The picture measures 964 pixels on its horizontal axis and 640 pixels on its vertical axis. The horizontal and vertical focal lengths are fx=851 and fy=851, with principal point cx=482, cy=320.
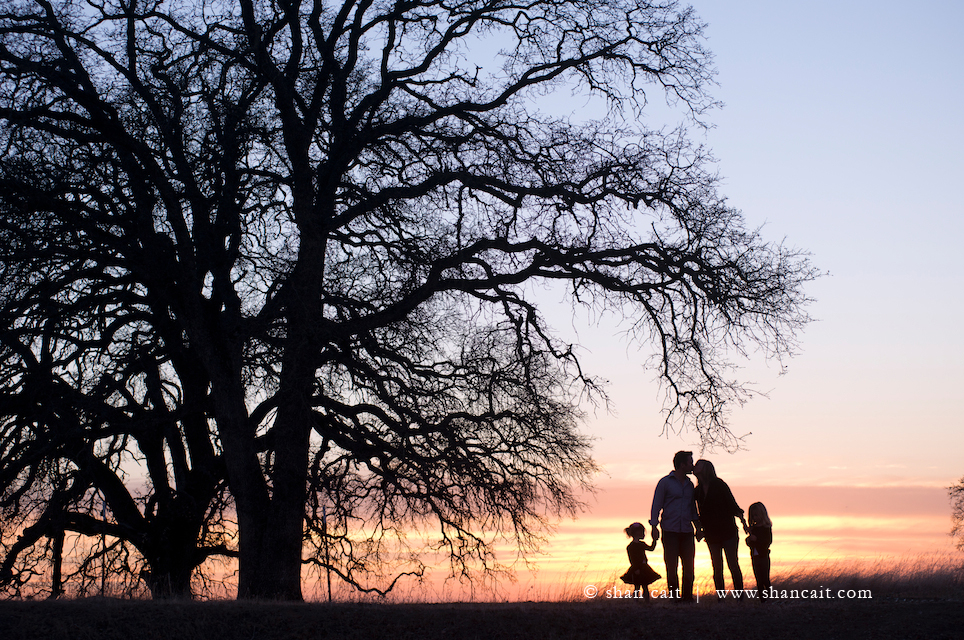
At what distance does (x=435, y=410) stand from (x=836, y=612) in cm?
607

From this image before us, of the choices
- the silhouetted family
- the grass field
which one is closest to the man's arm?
the silhouetted family

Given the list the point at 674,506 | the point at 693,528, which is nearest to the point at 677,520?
the point at 674,506

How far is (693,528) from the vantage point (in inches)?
410

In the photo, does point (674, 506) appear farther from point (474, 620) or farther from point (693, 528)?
point (474, 620)

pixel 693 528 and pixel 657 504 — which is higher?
pixel 657 504

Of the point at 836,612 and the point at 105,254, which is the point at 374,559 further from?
the point at 836,612

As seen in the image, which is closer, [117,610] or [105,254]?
[117,610]

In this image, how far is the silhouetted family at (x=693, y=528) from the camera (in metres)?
10.4

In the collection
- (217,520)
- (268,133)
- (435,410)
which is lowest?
(217,520)

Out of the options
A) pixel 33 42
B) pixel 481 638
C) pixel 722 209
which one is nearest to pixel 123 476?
pixel 33 42

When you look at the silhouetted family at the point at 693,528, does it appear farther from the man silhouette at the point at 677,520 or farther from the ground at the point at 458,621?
the ground at the point at 458,621

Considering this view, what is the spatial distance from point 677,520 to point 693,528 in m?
0.28

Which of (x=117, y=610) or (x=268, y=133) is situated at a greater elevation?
(x=268, y=133)

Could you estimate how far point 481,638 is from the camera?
9.01 meters
